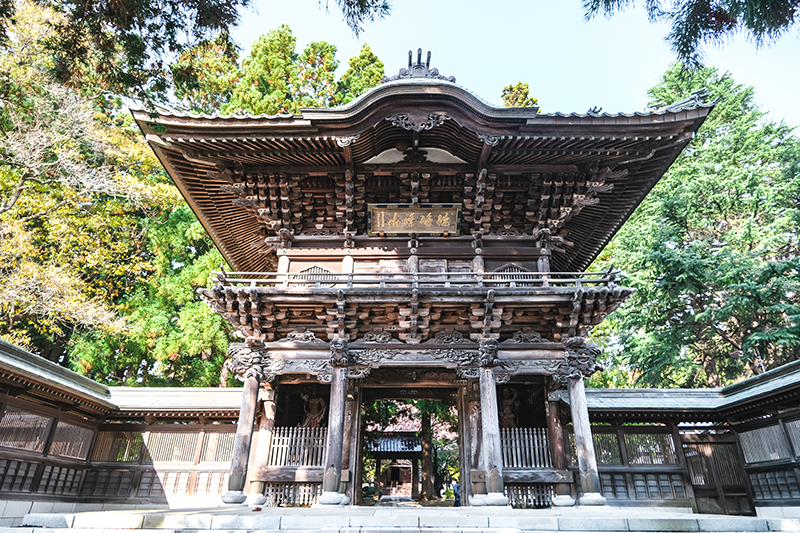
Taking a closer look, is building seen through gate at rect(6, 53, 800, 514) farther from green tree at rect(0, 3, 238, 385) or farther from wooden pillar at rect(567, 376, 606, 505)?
green tree at rect(0, 3, 238, 385)

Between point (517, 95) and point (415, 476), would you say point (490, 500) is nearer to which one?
point (415, 476)

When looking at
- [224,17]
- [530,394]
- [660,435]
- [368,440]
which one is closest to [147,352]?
[368,440]

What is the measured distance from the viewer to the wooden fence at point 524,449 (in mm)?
9695

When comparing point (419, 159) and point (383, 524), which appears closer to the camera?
point (383, 524)

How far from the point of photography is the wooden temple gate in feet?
→ 29.8

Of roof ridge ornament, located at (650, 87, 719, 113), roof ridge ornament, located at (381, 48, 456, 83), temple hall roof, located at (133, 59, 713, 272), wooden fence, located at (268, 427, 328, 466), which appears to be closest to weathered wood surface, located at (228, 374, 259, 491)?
wooden fence, located at (268, 427, 328, 466)

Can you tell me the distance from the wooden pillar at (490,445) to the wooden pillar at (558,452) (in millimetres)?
1602

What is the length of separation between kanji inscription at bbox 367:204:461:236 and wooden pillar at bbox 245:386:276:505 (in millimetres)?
4532

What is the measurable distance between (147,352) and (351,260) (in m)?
12.5

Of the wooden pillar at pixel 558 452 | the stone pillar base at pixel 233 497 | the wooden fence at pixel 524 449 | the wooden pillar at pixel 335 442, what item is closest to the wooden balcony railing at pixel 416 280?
the wooden pillar at pixel 335 442

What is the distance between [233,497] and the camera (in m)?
8.45

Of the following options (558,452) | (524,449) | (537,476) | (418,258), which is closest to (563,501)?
(537,476)

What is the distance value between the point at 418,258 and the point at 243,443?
5.40 metres

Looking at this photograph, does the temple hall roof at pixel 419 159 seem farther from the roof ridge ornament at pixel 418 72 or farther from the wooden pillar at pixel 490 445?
the wooden pillar at pixel 490 445
